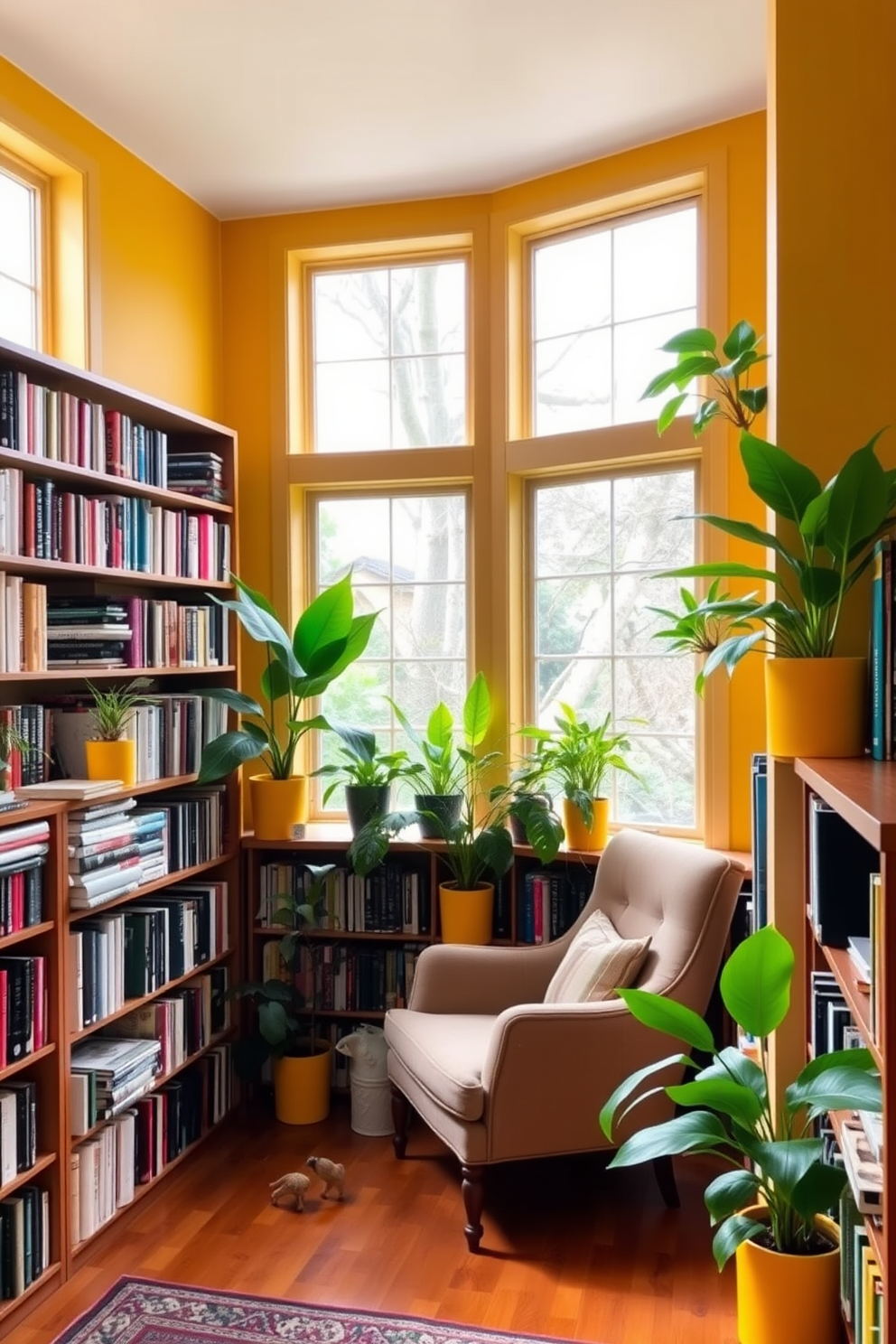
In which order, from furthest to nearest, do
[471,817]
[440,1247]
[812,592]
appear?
1. [471,817]
2. [440,1247]
3. [812,592]

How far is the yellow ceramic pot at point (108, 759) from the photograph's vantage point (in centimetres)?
283

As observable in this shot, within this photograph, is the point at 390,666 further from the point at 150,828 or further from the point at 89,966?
the point at 89,966

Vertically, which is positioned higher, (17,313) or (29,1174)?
(17,313)

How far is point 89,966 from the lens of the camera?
275 centimetres

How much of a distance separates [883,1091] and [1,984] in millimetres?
1954

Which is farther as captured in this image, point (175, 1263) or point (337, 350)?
point (337, 350)

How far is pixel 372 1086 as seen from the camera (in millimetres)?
3363

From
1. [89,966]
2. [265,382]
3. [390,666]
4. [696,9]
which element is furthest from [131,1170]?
[696,9]

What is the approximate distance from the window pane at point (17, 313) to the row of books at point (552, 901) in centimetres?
231

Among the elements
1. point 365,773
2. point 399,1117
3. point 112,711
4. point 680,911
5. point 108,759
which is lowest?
point 399,1117

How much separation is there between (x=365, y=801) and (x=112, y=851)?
0.92 metres

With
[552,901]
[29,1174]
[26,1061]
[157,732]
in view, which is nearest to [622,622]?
[552,901]

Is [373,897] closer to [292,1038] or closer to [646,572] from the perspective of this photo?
[292,1038]

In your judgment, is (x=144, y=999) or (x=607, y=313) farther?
(x=607, y=313)
